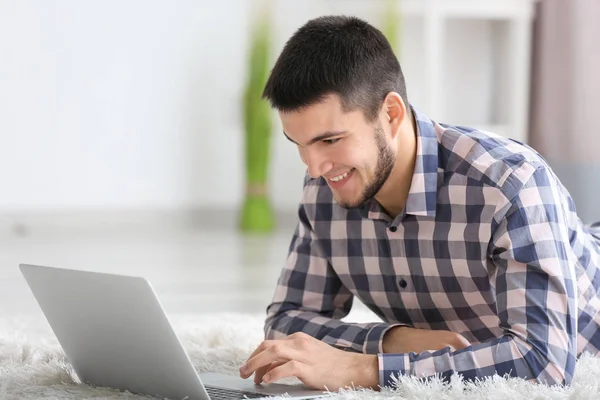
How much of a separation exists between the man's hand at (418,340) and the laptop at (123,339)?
199mm

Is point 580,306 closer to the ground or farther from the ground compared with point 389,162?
closer to the ground

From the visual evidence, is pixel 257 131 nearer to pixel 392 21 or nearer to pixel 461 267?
pixel 392 21

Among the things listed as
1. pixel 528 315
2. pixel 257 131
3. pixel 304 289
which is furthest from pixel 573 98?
pixel 528 315

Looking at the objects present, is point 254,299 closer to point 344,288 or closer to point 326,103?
point 344,288

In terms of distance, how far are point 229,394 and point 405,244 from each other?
39 centimetres

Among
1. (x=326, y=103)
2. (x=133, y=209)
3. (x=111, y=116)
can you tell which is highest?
(x=326, y=103)

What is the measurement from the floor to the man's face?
121 cm

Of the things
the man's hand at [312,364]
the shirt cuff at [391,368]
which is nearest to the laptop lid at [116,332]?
the man's hand at [312,364]

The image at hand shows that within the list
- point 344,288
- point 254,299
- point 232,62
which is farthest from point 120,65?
point 344,288

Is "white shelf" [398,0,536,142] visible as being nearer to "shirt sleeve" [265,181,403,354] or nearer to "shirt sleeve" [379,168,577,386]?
"shirt sleeve" [265,181,403,354]

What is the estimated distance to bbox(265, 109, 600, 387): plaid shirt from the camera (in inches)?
49.7

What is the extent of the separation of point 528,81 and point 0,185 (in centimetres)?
257

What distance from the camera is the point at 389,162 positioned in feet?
4.71

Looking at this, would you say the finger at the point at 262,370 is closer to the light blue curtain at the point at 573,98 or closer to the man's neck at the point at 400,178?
the man's neck at the point at 400,178
